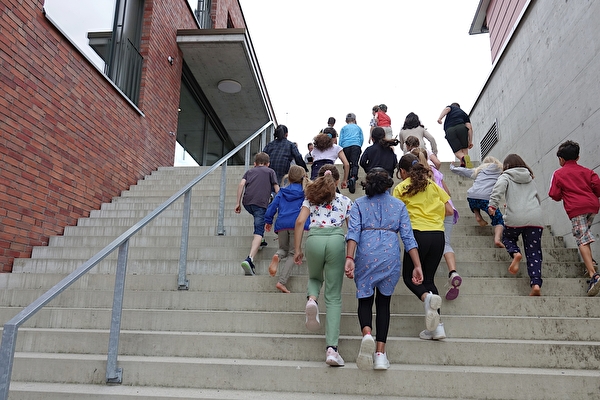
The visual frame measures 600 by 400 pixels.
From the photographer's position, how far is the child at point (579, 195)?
4.24m

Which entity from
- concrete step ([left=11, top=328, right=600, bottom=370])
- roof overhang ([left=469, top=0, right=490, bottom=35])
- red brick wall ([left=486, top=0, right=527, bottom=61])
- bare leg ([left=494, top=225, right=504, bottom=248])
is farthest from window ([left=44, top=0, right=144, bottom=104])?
roof overhang ([left=469, top=0, right=490, bottom=35])

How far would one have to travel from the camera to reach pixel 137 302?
13.7 ft

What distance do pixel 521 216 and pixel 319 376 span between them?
263cm

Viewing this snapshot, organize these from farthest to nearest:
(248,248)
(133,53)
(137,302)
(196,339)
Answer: (133,53), (248,248), (137,302), (196,339)

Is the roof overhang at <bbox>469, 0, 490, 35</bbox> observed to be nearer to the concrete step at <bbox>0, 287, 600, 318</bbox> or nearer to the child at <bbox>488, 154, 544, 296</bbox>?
the child at <bbox>488, 154, 544, 296</bbox>

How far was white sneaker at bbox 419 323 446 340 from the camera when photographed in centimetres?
340

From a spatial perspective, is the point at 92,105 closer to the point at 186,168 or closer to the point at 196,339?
the point at 186,168

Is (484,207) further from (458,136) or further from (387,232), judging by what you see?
(458,136)

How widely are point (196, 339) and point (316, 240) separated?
1.24 meters

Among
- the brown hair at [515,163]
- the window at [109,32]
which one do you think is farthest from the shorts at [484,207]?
the window at [109,32]

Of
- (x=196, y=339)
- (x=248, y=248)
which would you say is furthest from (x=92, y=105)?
(x=196, y=339)

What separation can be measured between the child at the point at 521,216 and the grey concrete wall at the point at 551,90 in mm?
922

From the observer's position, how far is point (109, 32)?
8.18 metres

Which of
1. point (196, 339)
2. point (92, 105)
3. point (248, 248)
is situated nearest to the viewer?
point (196, 339)
